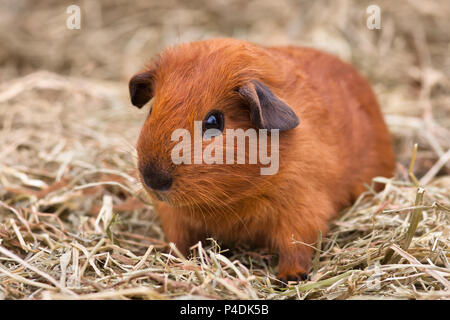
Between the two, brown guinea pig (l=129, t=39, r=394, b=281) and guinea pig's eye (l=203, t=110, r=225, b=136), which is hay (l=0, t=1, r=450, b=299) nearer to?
brown guinea pig (l=129, t=39, r=394, b=281)

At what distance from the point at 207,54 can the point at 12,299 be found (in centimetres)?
201

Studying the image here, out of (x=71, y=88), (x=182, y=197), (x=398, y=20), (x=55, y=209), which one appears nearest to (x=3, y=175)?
(x=55, y=209)

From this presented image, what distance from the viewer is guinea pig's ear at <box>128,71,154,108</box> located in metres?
3.76

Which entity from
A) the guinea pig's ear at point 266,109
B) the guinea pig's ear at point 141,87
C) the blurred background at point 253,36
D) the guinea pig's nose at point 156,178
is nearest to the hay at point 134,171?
the blurred background at point 253,36

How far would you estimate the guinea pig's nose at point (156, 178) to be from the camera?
3131 millimetres

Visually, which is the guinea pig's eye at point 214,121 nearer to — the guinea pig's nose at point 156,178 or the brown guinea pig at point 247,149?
the brown guinea pig at point 247,149

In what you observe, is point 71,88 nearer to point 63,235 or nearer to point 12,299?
point 63,235

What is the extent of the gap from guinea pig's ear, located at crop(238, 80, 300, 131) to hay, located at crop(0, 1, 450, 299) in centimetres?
96

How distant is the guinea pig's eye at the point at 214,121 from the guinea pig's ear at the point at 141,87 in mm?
708

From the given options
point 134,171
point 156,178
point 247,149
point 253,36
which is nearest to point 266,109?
point 247,149

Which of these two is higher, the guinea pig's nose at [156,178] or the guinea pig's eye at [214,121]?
the guinea pig's eye at [214,121]

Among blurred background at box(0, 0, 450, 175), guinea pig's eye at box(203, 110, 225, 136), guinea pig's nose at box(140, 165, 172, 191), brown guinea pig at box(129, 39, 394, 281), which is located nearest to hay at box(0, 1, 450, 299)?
blurred background at box(0, 0, 450, 175)

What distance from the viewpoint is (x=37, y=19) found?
336 inches

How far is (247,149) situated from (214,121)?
29 centimetres
